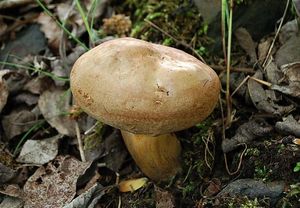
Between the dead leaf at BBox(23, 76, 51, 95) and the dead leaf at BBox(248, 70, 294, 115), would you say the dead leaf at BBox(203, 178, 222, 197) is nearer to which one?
the dead leaf at BBox(248, 70, 294, 115)

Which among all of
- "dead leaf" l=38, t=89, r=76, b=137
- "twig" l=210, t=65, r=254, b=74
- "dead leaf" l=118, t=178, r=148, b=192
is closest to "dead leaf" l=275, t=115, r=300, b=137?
"twig" l=210, t=65, r=254, b=74

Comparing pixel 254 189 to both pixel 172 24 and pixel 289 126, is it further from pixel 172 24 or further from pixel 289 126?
pixel 172 24

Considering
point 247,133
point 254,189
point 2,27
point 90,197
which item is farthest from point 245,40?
point 2,27

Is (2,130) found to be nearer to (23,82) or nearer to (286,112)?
(23,82)

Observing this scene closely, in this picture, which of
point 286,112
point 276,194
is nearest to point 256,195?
point 276,194

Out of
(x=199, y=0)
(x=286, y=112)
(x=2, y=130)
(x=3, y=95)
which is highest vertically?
(x=199, y=0)
